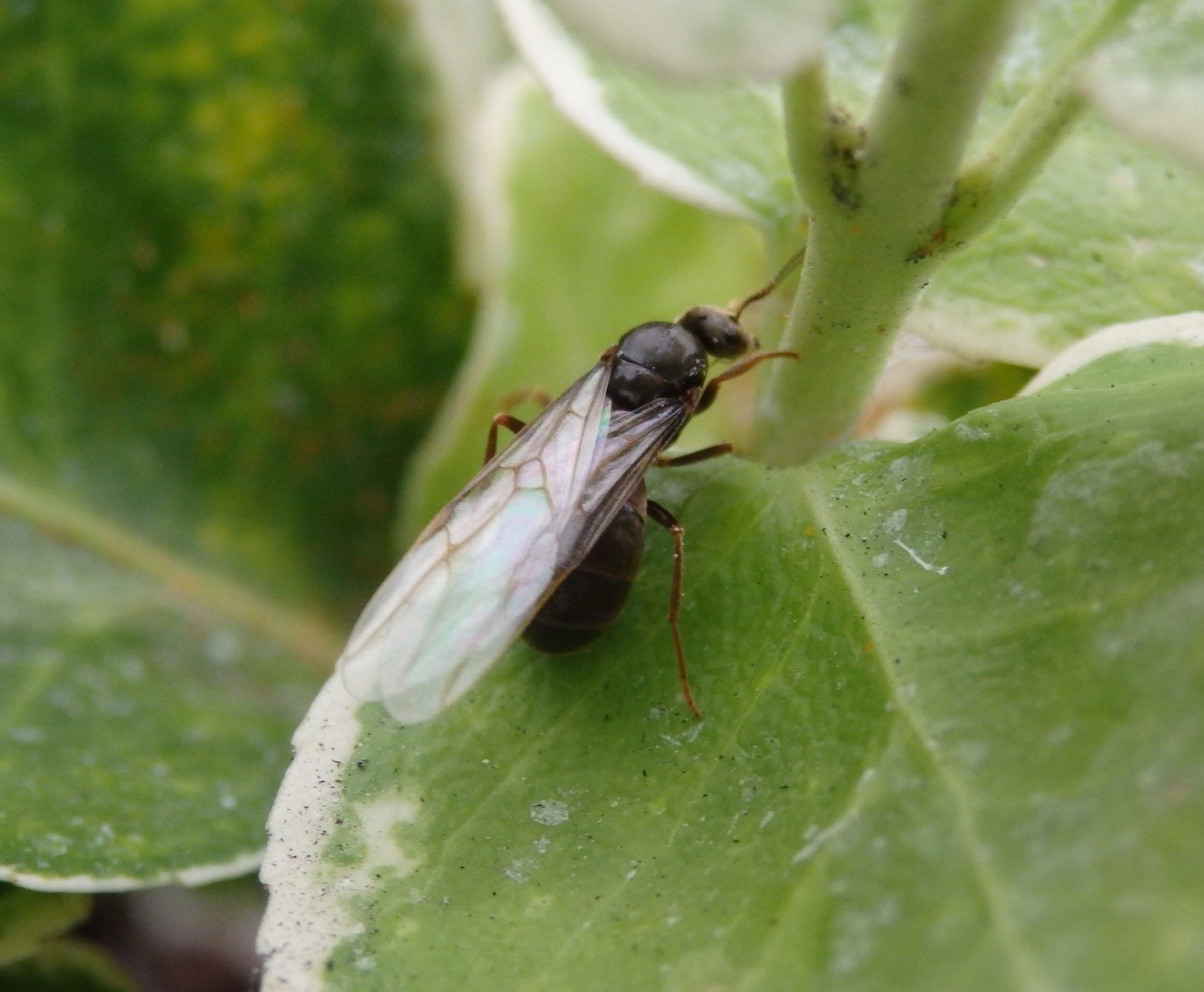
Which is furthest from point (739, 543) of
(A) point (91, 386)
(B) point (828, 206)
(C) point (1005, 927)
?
(A) point (91, 386)

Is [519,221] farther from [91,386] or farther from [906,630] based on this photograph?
[906,630]

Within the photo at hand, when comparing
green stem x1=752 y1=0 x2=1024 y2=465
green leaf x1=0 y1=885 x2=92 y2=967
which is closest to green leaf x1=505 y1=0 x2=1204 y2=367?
green stem x1=752 y1=0 x2=1024 y2=465

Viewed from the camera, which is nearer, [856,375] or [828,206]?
[828,206]

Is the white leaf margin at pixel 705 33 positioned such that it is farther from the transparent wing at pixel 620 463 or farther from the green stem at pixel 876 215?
the transparent wing at pixel 620 463

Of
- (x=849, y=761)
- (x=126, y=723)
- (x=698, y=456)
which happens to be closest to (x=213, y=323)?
(x=126, y=723)

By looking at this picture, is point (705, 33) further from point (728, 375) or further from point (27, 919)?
point (27, 919)

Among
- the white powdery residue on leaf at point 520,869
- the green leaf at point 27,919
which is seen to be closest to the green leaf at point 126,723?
the green leaf at point 27,919
